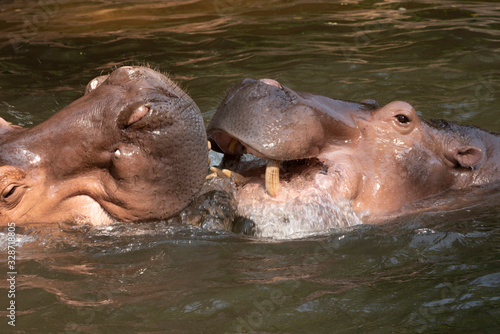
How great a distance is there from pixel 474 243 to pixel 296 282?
1334mm

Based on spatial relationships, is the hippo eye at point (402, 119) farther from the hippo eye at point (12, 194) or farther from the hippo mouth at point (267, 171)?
the hippo eye at point (12, 194)

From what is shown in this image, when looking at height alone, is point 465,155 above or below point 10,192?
below

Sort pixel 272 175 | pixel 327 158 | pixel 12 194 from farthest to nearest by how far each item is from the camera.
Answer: pixel 327 158 → pixel 272 175 → pixel 12 194

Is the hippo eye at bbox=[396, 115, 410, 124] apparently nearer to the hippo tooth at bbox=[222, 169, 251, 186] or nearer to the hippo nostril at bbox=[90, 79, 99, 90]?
the hippo tooth at bbox=[222, 169, 251, 186]

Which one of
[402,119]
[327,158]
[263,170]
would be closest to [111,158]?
[263,170]

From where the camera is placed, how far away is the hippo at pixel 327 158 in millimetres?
4031

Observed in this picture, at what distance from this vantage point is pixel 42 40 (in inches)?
→ 414

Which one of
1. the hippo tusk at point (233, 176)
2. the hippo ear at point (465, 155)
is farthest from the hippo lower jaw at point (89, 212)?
the hippo ear at point (465, 155)

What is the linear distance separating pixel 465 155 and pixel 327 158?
1.16 metres

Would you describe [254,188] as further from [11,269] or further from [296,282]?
[11,269]

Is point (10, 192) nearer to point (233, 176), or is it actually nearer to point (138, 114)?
point (138, 114)

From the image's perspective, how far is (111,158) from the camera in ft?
12.0

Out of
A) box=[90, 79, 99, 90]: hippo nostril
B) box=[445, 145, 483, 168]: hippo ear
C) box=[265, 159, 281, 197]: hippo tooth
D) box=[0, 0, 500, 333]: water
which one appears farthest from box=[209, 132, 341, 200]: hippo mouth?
box=[445, 145, 483, 168]: hippo ear

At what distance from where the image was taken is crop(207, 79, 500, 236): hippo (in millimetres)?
4031
